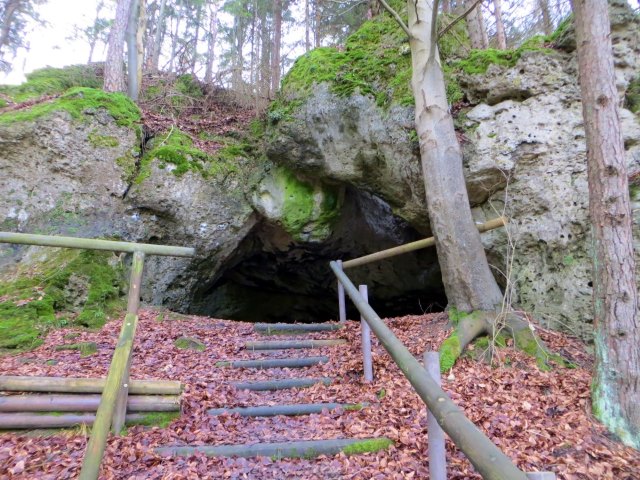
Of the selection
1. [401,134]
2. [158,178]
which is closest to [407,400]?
[401,134]

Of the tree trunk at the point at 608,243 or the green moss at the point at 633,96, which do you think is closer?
the tree trunk at the point at 608,243

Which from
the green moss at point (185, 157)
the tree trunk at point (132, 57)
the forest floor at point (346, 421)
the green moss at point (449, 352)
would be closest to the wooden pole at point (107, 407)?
the forest floor at point (346, 421)

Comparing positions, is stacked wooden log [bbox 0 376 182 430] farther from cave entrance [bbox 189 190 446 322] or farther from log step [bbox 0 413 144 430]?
cave entrance [bbox 189 190 446 322]

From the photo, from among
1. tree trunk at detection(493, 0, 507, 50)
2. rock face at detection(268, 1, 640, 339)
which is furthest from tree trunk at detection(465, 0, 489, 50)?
rock face at detection(268, 1, 640, 339)

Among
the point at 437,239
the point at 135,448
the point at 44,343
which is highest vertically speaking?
the point at 437,239

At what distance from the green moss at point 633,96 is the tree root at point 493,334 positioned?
3.14m

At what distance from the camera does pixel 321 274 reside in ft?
36.8

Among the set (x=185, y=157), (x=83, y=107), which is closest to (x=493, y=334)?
(x=185, y=157)

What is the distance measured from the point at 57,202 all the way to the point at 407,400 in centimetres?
681

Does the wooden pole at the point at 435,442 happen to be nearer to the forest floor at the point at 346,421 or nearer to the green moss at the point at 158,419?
the forest floor at the point at 346,421

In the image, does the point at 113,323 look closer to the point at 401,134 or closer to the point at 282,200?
the point at 282,200

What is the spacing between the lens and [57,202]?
698cm

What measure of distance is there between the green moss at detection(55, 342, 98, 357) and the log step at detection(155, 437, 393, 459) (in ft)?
7.68

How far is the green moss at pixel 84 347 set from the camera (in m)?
4.69
